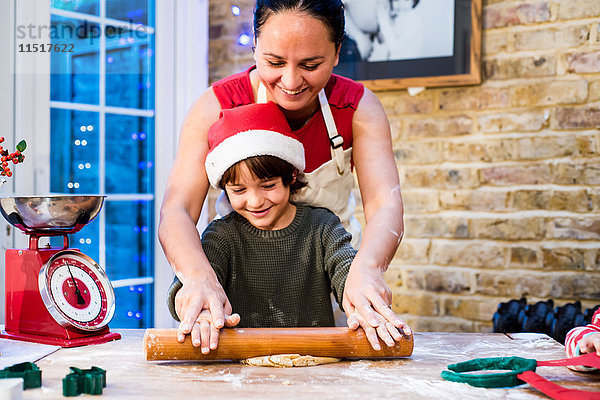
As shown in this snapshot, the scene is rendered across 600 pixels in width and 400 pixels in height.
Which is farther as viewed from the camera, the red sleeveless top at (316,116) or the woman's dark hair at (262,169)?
the red sleeveless top at (316,116)

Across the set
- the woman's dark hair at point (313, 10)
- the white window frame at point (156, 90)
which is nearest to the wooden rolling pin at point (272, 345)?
the woman's dark hair at point (313, 10)

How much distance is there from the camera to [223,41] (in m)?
3.29

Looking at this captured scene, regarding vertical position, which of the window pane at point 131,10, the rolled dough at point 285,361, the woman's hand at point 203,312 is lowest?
the rolled dough at point 285,361

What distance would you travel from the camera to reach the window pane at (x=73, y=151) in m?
2.61

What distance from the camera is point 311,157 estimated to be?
1542mm

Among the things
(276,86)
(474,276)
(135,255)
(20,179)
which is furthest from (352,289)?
(135,255)

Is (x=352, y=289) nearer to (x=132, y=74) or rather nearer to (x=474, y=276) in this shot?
(x=474, y=276)

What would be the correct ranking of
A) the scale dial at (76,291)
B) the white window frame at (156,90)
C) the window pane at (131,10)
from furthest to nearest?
the window pane at (131,10) < the white window frame at (156,90) < the scale dial at (76,291)

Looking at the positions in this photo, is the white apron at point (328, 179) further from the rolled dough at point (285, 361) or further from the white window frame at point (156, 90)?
the white window frame at point (156, 90)

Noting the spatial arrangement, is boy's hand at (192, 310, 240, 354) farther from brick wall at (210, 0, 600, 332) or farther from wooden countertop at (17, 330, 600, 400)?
brick wall at (210, 0, 600, 332)

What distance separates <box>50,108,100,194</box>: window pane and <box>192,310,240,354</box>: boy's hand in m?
1.71

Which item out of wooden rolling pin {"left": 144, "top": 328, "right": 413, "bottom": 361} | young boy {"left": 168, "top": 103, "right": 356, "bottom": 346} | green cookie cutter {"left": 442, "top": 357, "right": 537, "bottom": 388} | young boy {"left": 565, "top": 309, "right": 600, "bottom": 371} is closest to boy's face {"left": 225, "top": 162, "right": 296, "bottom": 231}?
young boy {"left": 168, "top": 103, "right": 356, "bottom": 346}

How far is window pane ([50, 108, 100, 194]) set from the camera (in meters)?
2.61

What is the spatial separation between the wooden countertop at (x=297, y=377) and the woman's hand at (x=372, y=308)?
2.0 inches
